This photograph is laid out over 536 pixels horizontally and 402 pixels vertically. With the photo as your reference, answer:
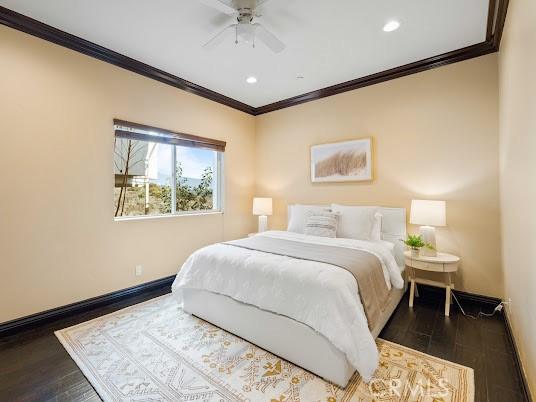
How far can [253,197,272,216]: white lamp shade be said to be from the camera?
441cm

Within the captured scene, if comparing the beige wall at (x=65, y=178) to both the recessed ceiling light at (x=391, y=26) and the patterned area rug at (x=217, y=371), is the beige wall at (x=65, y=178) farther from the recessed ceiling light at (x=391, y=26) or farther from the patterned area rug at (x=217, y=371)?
the recessed ceiling light at (x=391, y=26)

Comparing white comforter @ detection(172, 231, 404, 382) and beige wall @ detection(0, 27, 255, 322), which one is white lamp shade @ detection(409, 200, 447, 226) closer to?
white comforter @ detection(172, 231, 404, 382)

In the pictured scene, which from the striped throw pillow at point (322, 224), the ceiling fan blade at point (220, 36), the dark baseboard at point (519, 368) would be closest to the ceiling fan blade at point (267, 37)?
the ceiling fan blade at point (220, 36)

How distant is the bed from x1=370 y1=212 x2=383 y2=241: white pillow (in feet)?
Result: 1.61

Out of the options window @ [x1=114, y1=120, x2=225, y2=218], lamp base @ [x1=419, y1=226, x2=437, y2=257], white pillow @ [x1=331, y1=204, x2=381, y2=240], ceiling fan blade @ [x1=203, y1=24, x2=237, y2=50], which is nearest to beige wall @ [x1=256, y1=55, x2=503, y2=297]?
lamp base @ [x1=419, y1=226, x2=437, y2=257]

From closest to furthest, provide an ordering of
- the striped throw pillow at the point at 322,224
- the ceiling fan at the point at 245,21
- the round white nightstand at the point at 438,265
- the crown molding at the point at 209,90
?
the ceiling fan at the point at 245,21 < the crown molding at the point at 209,90 < the round white nightstand at the point at 438,265 < the striped throw pillow at the point at 322,224

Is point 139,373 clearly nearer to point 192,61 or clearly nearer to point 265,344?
point 265,344

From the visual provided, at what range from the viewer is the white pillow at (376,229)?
325 cm

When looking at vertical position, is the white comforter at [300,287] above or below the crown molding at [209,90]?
below

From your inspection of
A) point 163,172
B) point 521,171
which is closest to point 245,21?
point 163,172

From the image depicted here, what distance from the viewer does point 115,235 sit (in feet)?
10.2

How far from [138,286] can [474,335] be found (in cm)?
362

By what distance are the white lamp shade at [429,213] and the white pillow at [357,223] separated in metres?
0.49

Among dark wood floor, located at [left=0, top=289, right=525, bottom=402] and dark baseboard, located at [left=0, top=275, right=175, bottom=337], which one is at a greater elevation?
dark baseboard, located at [left=0, top=275, right=175, bottom=337]
